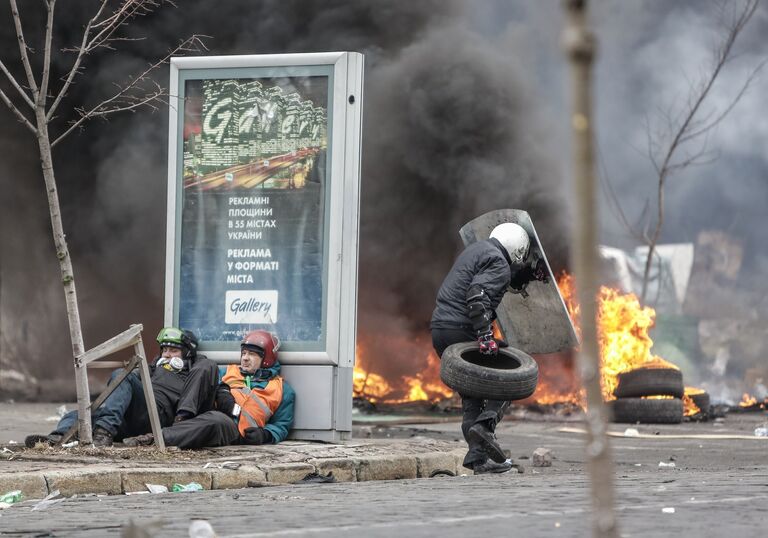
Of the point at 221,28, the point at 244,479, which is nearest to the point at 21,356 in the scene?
the point at 221,28

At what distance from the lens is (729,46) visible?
22141 mm

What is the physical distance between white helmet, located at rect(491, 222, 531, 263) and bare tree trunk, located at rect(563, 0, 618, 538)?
663 centimetres

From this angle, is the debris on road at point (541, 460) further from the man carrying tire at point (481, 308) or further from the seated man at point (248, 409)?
the seated man at point (248, 409)

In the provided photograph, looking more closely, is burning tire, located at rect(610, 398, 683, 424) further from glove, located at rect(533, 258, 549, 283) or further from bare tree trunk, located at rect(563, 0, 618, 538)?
bare tree trunk, located at rect(563, 0, 618, 538)

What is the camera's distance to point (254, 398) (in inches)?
341

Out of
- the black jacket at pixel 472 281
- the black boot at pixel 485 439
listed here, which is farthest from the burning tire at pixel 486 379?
the black jacket at pixel 472 281

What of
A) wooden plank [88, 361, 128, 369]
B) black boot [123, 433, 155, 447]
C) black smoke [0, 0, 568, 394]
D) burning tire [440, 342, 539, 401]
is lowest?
black boot [123, 433, 155, 447]

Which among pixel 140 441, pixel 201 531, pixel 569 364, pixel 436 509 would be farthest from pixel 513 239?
pixel 569 364

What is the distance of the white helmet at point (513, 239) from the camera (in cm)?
839

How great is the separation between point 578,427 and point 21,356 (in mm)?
7669

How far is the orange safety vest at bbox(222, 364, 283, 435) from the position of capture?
8508mm

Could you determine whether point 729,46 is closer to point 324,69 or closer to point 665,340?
point 665,340

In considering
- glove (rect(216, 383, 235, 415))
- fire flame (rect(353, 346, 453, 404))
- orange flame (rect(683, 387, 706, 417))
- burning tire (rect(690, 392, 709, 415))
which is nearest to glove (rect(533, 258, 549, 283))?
glove (rect(216, 383, 235, 415))

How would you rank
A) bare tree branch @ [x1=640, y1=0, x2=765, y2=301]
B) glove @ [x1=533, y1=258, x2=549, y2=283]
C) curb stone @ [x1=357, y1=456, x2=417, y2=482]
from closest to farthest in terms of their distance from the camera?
curb stone @ [x1=357, y1=456, x2=417, y2=482] → glove @ [x1=533, y1=258, x2=549, y2=283] → bare tree branch @ [x1=640, y1=0, x2=765, y2=301]
